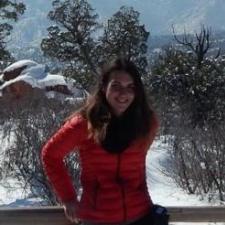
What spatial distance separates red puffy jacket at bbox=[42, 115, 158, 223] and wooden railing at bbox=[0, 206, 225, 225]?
1.44 feet

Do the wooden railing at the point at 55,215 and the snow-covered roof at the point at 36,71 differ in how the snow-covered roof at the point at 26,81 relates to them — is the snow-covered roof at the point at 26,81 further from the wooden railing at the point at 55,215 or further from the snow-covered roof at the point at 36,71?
the wooden railing at the point at 55,215

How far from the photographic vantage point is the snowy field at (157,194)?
380 inches

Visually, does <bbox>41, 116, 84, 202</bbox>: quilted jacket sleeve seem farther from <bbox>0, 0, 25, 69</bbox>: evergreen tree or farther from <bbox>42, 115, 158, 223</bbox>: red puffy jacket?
<bbox>0, 0, 25, 69</bbox>: evergreen tree

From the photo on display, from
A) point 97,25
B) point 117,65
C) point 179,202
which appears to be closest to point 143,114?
point 117,65

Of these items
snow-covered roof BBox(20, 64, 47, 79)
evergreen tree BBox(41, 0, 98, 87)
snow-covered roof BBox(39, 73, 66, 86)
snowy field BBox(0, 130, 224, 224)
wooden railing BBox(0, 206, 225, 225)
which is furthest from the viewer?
evergreen tree BBox(41, 0, 98, 87)

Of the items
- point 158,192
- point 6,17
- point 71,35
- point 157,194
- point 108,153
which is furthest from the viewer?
point 71,35

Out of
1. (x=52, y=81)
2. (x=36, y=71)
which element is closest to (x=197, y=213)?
(x=52, y=81)

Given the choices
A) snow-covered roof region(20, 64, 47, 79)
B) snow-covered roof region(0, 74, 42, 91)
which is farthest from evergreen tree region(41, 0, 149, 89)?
snow-covered roof region(0, 74, 42, 91)

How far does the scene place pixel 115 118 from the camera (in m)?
3.15

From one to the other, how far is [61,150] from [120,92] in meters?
0.36

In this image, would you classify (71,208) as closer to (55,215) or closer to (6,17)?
(55,215)

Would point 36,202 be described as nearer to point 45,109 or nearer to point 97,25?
point 45,109

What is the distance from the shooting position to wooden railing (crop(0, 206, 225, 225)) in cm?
356

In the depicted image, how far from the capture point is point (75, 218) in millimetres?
3184
